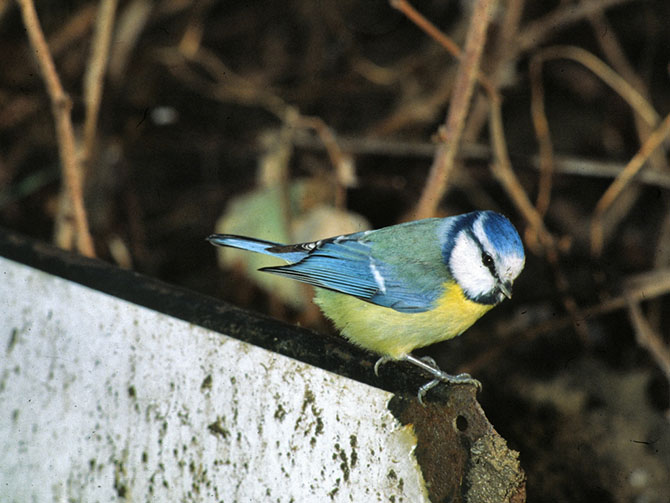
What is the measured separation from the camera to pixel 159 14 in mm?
2580

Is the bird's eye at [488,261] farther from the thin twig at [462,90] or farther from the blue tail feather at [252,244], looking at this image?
the thin twig at [462,90]

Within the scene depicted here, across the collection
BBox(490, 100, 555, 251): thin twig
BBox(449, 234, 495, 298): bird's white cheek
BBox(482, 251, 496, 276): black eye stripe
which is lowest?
BBox(490, 100, 555, 251): thin twig

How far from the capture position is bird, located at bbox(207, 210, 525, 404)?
1.11 m

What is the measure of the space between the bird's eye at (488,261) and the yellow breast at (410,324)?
7cm

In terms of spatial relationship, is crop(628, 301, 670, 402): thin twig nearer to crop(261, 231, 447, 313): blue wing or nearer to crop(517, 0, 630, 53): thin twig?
crop(261, 231, 447, 313): blue wing

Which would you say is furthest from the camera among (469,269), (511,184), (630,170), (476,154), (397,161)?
(397,161)

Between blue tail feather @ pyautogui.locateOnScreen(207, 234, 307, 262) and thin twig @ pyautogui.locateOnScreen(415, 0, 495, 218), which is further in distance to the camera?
thin twig @ pyautogui.locateOnScreen(415, 0, 495, 218)

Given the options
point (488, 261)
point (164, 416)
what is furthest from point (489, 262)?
point (164, 416)

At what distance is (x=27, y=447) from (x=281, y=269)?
0.50 meters

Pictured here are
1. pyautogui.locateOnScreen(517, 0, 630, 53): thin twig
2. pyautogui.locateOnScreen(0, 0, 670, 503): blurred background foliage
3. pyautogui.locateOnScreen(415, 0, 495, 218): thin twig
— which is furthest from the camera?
pyautogui.locateOnScreen(517, 0, 630, 53): thin twig

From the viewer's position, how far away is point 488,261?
109cm

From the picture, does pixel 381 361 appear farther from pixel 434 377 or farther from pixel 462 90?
pixel 462 90

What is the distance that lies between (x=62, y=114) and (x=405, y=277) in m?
0.92

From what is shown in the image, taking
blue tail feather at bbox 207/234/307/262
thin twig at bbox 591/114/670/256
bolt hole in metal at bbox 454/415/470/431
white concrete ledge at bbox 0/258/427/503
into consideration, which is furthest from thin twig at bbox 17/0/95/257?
thin twig at bbox 591/114/670/256
